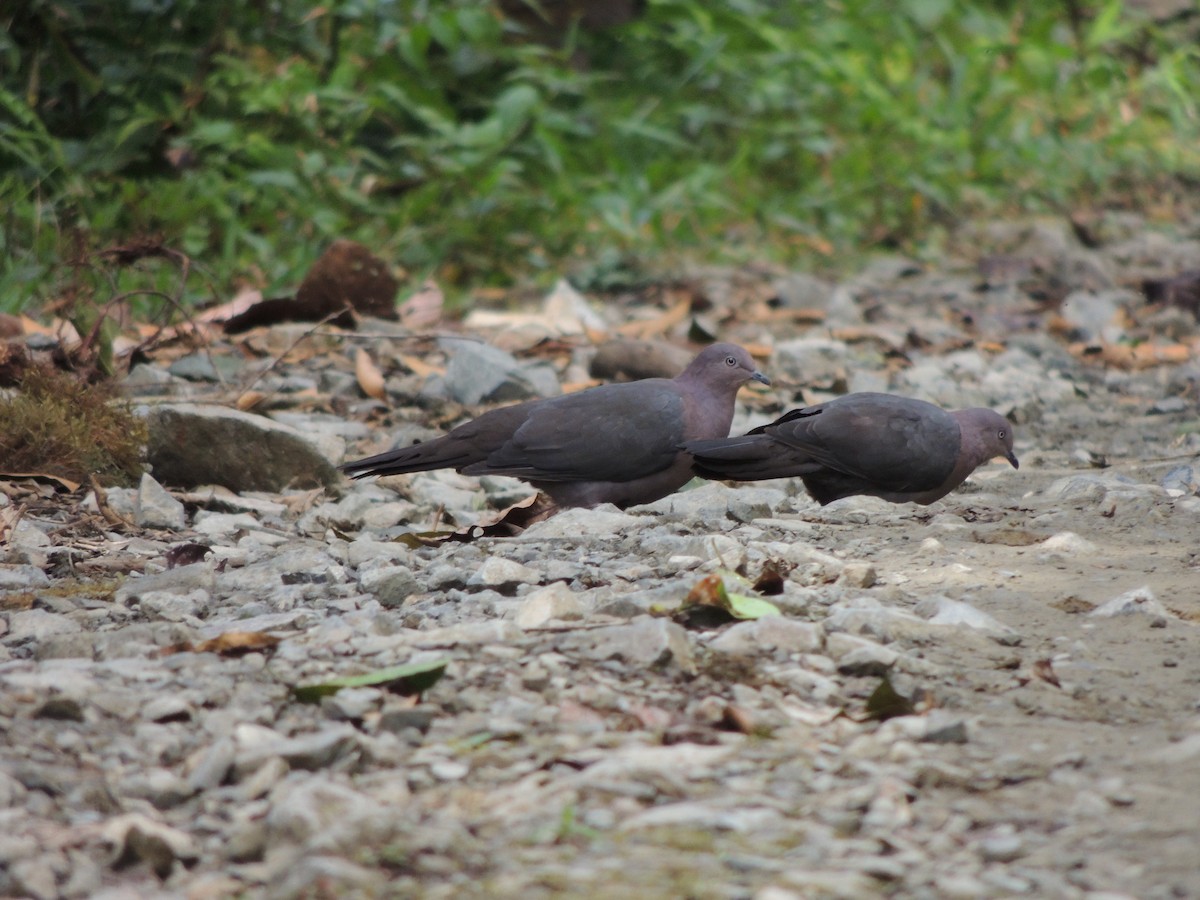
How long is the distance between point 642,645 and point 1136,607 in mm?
1098

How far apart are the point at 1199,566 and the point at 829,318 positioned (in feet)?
14.1

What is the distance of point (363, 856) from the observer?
6.70 ft

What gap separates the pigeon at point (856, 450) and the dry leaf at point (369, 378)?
178 centimetres

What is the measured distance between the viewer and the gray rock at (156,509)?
4.20 meters

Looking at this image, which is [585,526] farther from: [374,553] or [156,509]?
[156,509]

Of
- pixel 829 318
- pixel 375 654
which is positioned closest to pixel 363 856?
pixel 375 654

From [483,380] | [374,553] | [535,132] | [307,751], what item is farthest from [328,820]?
[535,132]

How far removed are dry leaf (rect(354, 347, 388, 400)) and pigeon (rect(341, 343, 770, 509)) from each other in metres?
1.23

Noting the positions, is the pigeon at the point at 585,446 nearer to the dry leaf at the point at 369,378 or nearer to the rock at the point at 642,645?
the dry leaf at the point at 369,378

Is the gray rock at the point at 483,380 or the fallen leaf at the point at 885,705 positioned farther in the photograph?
the gray rock at the point at 483,380

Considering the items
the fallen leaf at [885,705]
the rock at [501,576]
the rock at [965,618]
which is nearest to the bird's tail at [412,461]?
the rock at [501,576]

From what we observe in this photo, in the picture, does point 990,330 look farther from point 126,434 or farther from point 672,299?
point 126,434

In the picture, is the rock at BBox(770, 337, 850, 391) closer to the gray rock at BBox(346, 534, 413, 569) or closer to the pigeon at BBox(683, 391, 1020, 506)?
the pigeon at BBox(683, 391, 1020, 506)

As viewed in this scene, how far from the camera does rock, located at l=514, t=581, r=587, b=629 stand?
298 centimetres
